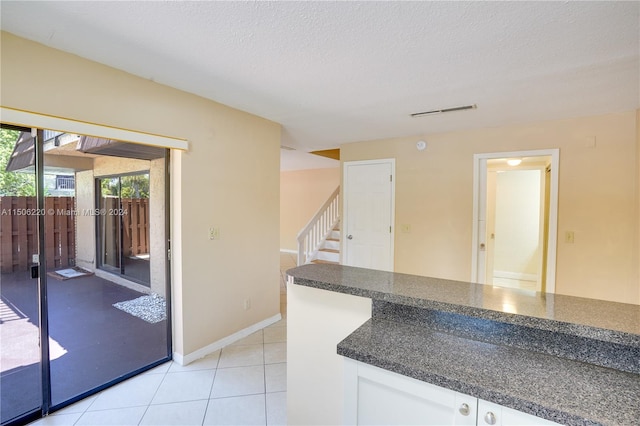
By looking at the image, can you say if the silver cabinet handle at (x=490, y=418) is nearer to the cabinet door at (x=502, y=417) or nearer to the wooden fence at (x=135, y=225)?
the cabinet door at (x=502, y=417)

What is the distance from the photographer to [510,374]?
0.95 m

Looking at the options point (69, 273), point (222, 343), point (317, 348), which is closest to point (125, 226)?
point (69, 273)

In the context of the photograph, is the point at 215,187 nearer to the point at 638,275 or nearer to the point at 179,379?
the point at 179,379

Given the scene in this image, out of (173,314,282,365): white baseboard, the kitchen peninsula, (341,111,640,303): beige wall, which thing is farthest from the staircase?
the kitchen peninsula

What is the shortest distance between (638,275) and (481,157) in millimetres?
1821

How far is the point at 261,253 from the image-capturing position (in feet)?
11.0

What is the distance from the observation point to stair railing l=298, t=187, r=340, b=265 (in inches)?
201

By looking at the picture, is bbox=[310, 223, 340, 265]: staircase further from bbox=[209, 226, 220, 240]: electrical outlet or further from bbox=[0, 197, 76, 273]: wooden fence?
bbox=[0, 197, 76, 273]: wooden fence

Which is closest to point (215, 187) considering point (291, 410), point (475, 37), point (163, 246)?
point (163, 246)

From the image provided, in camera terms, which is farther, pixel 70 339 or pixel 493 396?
pixel 70 339

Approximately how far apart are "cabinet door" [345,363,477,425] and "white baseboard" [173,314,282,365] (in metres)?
2.00

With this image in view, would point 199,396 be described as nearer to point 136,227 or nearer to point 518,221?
point 136,227

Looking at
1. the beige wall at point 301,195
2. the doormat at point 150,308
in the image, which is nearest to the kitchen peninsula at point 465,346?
the doormat at point 150,308

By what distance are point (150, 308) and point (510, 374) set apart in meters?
2.79
